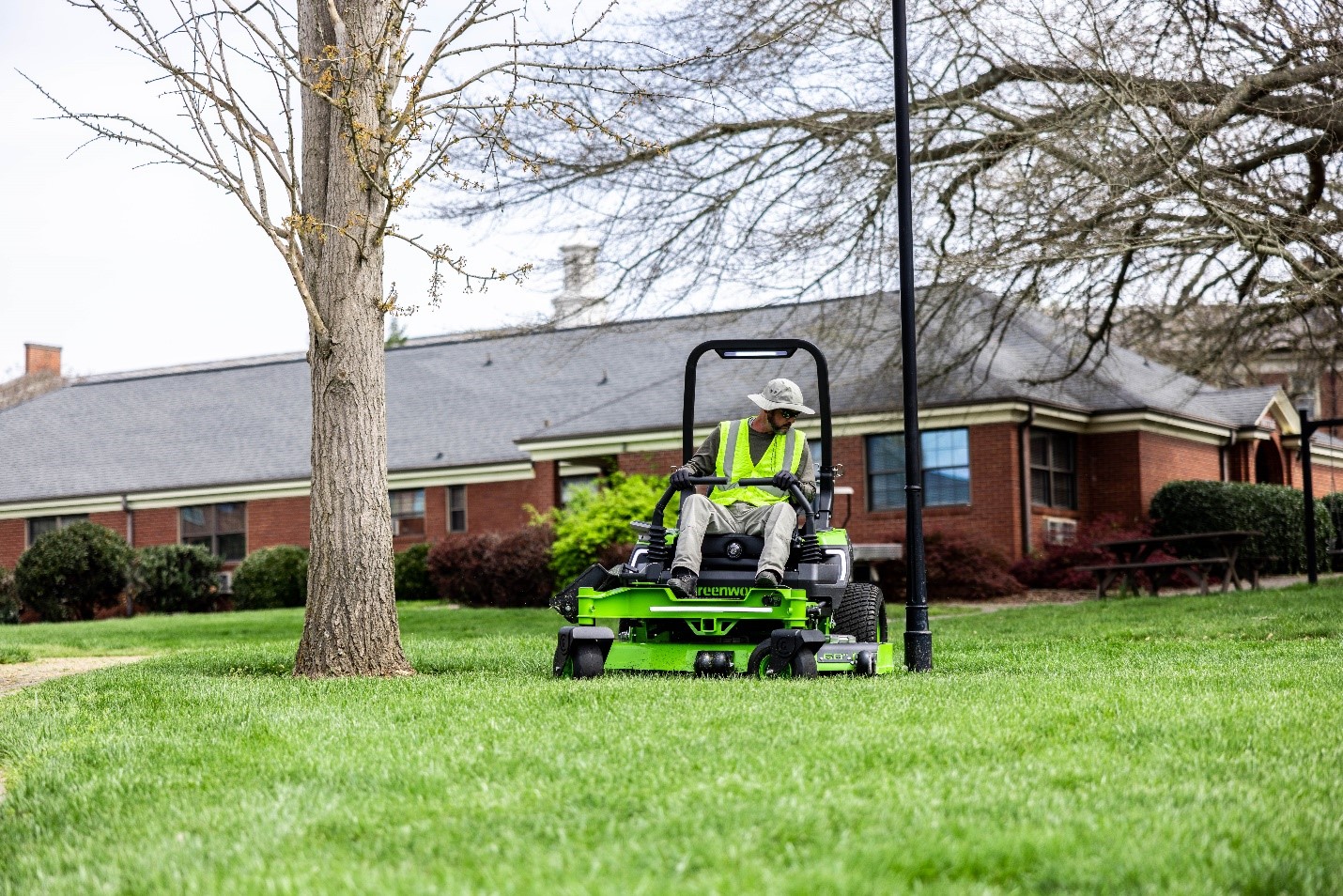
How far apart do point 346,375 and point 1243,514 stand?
20669mm

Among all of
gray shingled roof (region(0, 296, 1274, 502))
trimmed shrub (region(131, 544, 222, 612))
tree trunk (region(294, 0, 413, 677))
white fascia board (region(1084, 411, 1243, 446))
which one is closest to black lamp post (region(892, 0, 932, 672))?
tree trunk (region(294, 0, 413, 677))

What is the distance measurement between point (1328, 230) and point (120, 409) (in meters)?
34.0

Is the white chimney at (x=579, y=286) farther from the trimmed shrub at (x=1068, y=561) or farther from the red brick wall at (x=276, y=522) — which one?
the red brick wall at (x=276, y=522)

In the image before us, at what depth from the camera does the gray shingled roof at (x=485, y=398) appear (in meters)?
28.1

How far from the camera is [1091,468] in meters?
29.0

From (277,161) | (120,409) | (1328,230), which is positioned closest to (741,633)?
(277,161)

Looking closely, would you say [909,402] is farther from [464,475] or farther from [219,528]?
[219,528]

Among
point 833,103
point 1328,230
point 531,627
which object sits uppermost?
point 833,103

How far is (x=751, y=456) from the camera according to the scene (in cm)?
1076

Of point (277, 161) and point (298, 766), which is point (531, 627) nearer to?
point (277, 161)

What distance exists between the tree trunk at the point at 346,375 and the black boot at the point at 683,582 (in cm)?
241

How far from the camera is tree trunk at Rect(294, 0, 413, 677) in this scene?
433 inches

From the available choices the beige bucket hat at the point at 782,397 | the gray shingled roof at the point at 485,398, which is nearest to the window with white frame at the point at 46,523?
the gray shingled roof at the point at 485,398

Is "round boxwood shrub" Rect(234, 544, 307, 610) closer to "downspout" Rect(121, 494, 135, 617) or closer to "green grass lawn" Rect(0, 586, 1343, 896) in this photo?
"downspout" Rect(121, 494, 135, 617)
